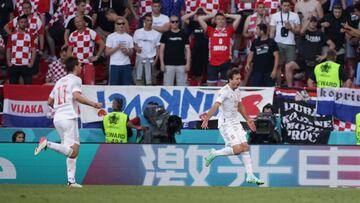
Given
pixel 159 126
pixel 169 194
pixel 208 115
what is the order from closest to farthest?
pixel 169 194 → pixel 208 115 → pixel 159 126

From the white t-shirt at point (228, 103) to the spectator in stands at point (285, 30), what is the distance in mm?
7170

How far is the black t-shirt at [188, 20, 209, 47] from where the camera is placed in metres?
25.1

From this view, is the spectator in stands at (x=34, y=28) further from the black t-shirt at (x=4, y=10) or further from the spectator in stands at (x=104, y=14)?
the spectator in stands at (x=104, y=14)

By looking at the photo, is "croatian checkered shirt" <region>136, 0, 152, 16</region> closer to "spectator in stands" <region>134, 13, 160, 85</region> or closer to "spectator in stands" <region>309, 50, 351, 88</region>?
"spectator in stands" <region>134, 13, 160, 85</region>

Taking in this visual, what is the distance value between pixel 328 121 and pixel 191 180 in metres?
4.53

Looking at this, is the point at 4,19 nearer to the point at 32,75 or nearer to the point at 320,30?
the point at 32,75

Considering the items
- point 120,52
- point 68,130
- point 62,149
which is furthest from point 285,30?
point 62,149

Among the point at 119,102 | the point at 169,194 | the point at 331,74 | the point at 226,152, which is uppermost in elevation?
the point at 331,74

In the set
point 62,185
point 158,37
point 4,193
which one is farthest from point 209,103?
point 4,193

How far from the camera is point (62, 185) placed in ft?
60.8

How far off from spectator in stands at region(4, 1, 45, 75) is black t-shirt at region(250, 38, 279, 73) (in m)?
5.14

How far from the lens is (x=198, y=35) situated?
2525 cm

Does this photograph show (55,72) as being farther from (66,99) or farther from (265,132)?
(66,99)

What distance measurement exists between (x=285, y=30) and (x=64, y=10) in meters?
5.47
